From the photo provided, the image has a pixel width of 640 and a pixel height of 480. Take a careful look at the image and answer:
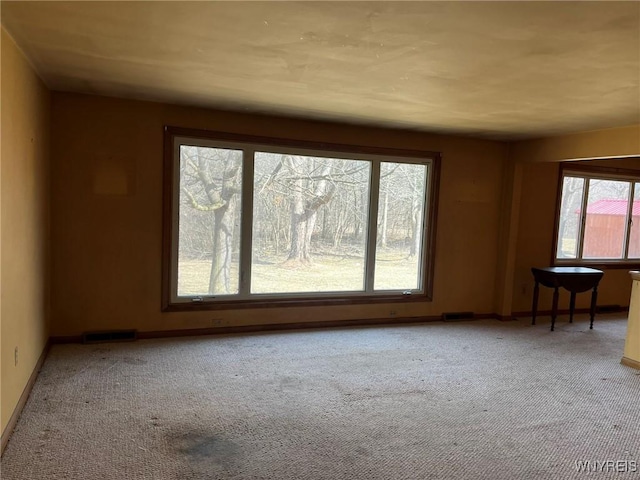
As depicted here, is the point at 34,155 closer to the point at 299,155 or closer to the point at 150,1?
the point at 150,1

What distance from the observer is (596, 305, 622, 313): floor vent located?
5.91 m

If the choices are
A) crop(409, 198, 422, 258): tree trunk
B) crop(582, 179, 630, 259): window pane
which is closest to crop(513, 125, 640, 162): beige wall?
crop(409, 198, 422, 258): tree trunk

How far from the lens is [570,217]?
5.75 meters

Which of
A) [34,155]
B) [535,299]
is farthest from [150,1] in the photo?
[535,299]

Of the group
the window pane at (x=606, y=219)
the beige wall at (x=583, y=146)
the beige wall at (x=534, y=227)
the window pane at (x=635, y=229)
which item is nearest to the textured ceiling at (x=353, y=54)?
the beige wall at (x=583, y=146)

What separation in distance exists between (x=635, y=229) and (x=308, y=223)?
4.65 m

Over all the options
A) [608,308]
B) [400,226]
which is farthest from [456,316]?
[608,308]

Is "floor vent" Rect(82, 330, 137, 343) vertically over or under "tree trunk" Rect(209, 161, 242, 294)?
under

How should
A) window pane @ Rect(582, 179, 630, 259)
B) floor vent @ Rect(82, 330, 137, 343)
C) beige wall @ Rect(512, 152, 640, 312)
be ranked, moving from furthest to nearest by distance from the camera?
window pane @ Rect(582, 179, 630, 259)
beige wall @ Rect(512, 152, 640, 312)
floor vent @ Rect(82, 330, 137, 343)

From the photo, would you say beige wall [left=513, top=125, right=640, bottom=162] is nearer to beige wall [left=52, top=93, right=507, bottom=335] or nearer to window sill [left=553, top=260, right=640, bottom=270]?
window sill [left=553, top=260, right=640, bottom=270]

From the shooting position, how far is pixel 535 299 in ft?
17.0

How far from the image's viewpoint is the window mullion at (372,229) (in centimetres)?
482

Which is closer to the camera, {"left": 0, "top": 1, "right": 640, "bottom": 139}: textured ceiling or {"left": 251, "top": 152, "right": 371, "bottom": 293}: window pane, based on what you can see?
{"left": 0, "top": 1, "right": 640, "bottom": 139}: textured ceiling

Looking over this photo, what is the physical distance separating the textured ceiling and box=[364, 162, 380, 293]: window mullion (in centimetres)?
106
